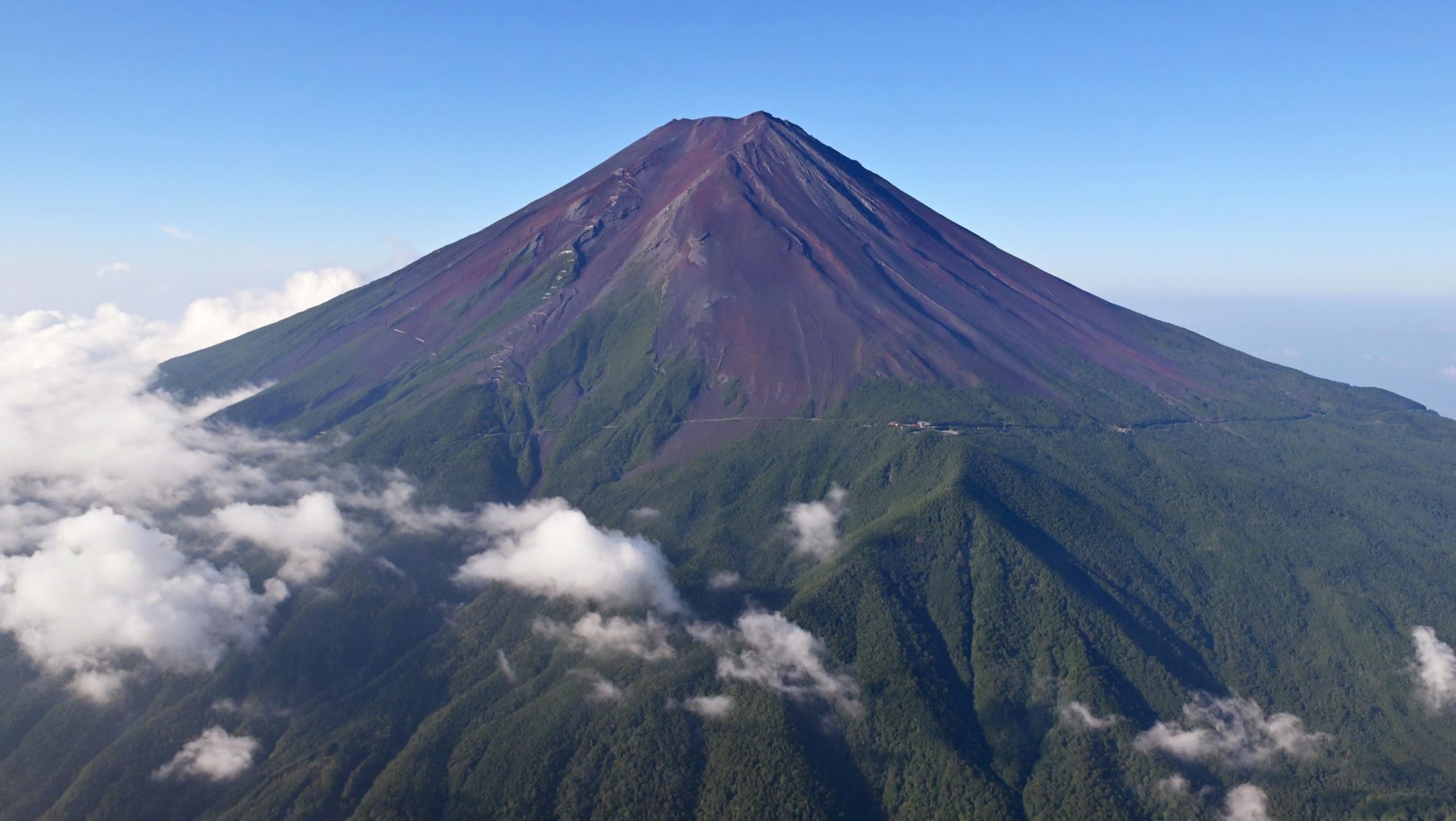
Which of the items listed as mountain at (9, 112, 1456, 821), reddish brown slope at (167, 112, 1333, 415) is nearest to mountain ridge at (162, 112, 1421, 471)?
reddish brown slope at (167, 112, 1333, 415)

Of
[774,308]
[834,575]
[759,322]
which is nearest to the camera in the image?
[834,575]

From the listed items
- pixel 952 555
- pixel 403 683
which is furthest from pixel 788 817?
pixel 403 683

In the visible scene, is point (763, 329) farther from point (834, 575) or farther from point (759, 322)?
point (834, 575)

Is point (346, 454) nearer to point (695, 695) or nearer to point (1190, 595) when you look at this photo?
point (695, 695)

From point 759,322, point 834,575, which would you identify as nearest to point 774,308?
point 759,322

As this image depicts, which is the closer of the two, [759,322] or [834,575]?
[834,575]

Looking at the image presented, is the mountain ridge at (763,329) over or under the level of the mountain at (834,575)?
over

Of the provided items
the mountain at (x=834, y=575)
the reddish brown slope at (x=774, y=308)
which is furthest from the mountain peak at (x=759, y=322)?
the mountain at (x=834, y=575)

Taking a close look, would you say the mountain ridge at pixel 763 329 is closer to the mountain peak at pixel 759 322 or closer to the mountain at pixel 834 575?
the mountain peak at pixel 759 322

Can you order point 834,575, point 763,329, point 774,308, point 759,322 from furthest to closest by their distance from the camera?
1. point 774,308
2. point 759,322
3. point 763,329
4. point 834,575
